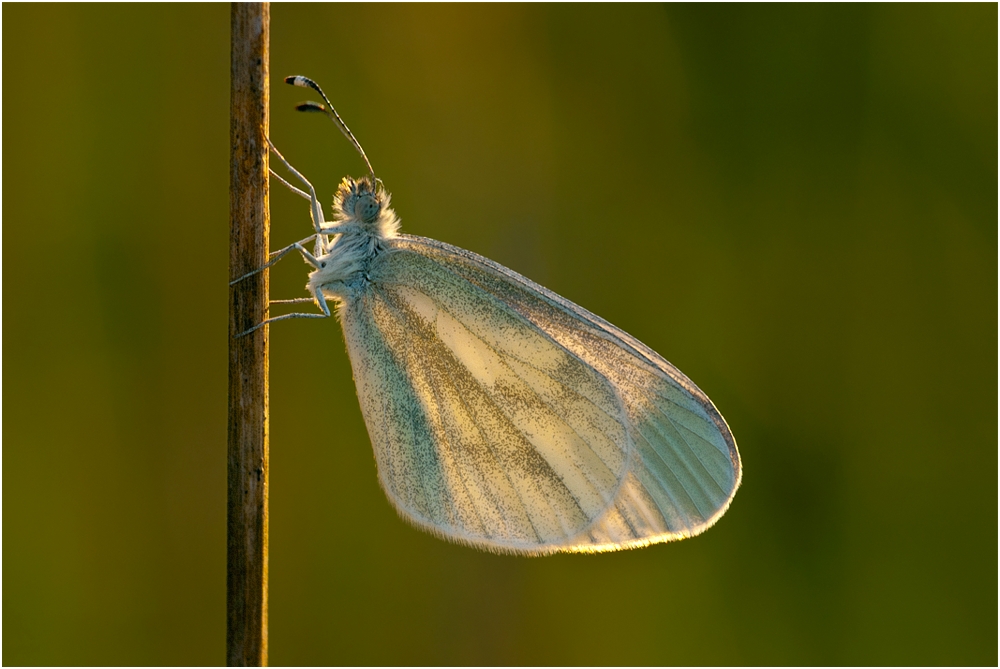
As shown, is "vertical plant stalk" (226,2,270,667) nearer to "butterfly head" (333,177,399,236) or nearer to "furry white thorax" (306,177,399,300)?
"furry white thorax" (306,177,399,300)

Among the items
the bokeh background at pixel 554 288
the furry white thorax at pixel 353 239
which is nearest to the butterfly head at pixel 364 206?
the furry white thorax at pixel 353 239

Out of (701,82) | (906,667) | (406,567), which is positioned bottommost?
(906,667)

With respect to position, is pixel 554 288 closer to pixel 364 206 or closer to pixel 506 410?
pixel 506 410

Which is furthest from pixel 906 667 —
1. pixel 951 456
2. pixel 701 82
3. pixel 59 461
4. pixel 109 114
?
pixel 109 114

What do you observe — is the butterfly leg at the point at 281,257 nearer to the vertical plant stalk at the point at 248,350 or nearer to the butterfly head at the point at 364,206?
the vertical plant stalk at the point at 248,350

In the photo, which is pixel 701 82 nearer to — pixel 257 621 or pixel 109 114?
pixel 109 114

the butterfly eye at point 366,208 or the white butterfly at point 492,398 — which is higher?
the butterfly eye at point 366,208

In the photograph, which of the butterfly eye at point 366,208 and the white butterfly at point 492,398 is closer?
the white butterfly at point 492,398
